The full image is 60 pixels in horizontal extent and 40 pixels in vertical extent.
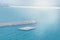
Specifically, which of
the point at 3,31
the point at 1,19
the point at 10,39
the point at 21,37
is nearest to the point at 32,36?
the point at 21,37

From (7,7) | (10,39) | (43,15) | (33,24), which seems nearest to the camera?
(10,39)

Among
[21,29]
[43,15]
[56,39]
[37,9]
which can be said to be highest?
[37,9]

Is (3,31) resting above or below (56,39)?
above

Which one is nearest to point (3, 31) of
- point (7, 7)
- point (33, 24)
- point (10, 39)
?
point (10, 39)

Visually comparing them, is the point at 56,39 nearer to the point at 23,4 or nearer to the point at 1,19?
the point at 23,4

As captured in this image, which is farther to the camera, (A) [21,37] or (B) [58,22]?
(B) [58,22]

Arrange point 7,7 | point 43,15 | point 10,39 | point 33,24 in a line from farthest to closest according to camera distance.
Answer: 1. point 43,15
2. point 33,24
3. point 7,7
4. point 10,39

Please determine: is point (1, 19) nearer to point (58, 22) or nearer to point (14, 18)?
point (14, 18)
